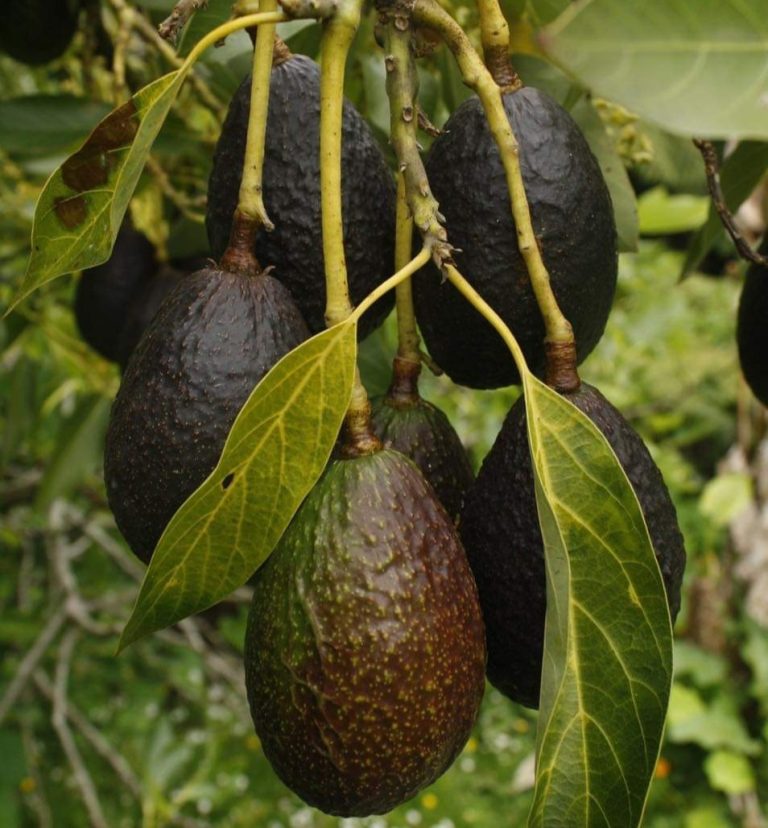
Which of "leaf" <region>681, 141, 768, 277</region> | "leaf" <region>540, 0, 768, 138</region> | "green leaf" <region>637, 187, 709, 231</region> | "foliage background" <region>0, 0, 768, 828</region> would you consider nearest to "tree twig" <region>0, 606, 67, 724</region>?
"foliage background" <region>0, 0, 768, 828</region>

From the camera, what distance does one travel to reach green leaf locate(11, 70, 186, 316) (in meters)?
0.84

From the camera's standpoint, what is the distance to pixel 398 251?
3.18 feet

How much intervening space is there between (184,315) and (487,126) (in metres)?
0.29

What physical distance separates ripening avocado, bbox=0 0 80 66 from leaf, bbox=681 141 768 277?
89 cm

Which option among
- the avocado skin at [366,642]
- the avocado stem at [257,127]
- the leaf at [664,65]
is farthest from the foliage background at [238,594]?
the leaf at [664,65]

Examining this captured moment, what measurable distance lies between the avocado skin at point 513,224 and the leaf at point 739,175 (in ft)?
1.11

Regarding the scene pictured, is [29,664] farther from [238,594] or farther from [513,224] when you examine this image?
[513,224]

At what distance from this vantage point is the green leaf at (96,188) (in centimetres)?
84

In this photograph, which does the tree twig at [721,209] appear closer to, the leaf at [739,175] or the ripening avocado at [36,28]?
the leaf at [739,175]

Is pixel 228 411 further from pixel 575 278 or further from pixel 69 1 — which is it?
pixel 69 1

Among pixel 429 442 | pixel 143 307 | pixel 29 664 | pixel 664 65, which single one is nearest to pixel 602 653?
pixel 429 442

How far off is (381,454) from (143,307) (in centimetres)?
74

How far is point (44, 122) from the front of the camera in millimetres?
1520

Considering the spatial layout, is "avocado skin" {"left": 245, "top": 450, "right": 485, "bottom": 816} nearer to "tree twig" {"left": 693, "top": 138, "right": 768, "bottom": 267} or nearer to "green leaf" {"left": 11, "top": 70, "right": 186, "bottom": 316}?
"green leaf" {"left": 11, "top": 70, "right": 186, "bottom": 316}
